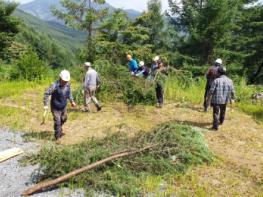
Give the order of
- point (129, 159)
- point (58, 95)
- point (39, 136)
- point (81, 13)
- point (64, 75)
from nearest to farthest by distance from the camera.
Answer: point (129, 159), point (64, 75), point (58, 95), point (39, 136), point (81, 13)

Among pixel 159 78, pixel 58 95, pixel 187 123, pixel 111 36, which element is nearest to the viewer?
pixel 58 95

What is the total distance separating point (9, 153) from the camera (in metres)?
9.28

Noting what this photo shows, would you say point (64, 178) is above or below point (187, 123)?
below

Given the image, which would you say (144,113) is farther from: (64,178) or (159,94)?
(64,178)

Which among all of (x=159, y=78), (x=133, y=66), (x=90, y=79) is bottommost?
(x=90, y=79)

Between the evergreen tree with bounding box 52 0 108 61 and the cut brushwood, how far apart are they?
14295 millimetres

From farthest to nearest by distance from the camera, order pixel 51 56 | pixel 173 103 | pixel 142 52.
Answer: pixel 51 56 → pixel 142 52 → pixel 173 103

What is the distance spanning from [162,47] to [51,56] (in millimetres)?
58921

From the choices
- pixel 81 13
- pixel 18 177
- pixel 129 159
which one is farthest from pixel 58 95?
pixel 81 13

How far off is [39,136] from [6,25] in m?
24.0

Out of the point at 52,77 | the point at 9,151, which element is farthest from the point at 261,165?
the point at 52,77

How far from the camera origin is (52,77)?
20.6 meters

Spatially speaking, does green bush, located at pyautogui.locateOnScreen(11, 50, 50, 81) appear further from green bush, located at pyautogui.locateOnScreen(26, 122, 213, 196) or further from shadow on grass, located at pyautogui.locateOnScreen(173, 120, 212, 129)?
green bush, located at pyautogui.locateOnScreen(26, 122, 213, 196)

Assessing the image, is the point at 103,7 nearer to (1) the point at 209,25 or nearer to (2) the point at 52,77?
(2) the point at 52,77
